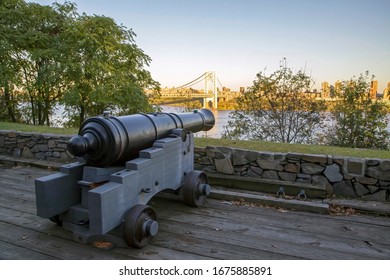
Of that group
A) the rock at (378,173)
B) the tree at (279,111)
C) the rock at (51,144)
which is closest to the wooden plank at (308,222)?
the rock at (378,173)

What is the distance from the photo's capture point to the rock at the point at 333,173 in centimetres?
331

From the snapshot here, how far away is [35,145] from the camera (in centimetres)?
504

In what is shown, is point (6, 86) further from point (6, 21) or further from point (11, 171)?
point (11, 171)

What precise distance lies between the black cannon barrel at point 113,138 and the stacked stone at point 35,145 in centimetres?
245

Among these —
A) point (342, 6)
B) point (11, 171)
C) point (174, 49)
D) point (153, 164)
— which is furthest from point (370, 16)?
point (174, 49)

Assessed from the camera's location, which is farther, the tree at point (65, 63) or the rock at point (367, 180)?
the tree at point (65, 63)

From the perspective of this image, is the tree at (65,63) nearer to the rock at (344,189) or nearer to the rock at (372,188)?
the rock at (344,189)

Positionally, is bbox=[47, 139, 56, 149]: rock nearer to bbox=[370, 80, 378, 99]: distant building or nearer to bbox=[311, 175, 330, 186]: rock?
bbox=[311, 175, 330, 186]: rock

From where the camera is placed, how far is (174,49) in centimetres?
1312

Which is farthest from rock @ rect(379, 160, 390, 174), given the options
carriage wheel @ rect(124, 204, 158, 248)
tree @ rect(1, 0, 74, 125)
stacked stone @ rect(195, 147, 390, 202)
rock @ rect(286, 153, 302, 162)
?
tree @ rect(1, 0, 74, 125)

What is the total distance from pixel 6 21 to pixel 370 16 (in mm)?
10555

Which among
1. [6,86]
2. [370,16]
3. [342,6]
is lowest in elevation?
[6,86]

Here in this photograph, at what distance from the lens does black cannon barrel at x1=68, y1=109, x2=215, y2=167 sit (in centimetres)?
236

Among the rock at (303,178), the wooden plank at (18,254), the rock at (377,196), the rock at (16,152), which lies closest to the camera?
the wooden plank at (18,254)
